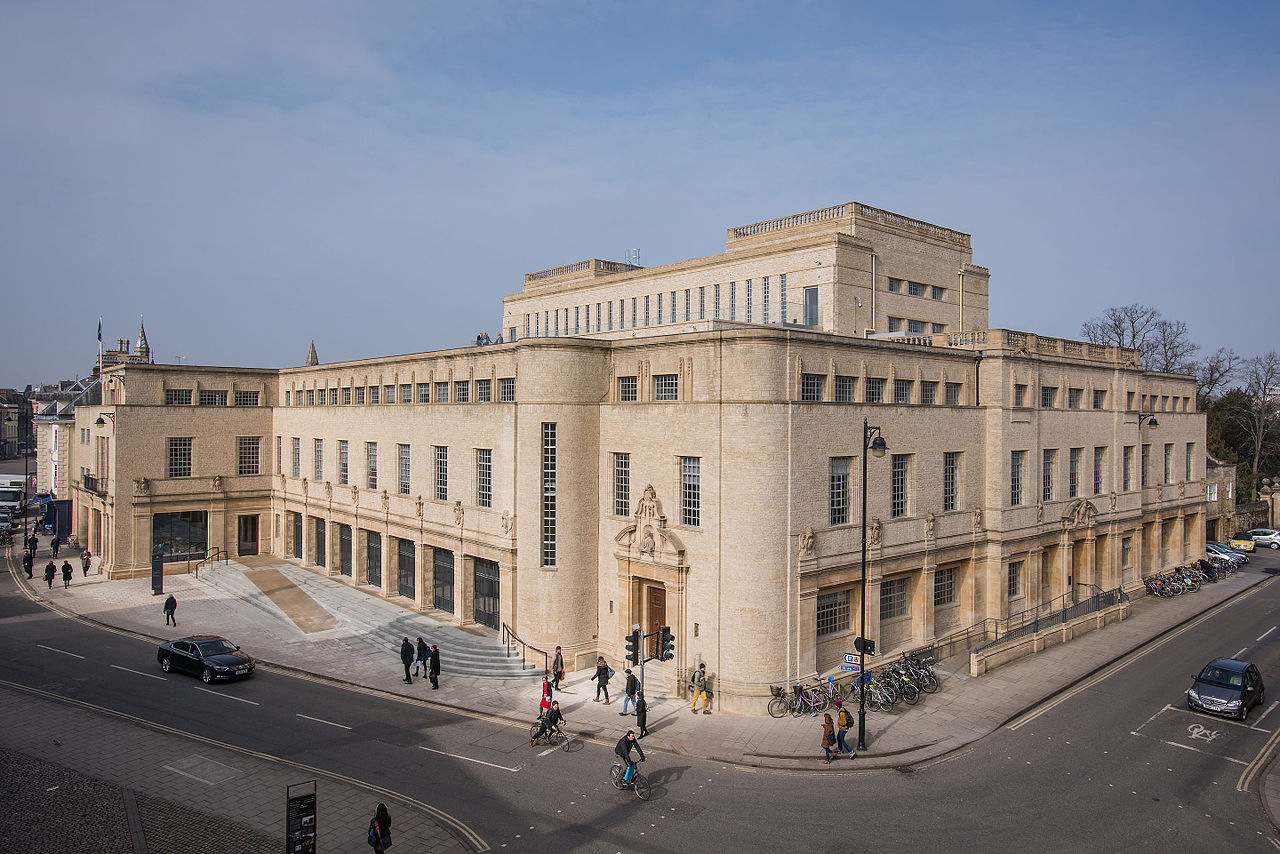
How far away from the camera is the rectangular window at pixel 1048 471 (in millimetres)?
36406

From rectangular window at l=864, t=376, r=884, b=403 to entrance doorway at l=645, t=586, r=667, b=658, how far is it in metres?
10.3

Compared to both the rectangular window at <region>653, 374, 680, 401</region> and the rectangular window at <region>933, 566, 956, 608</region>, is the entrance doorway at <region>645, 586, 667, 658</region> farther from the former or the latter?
the rectangular window at <region>933, 566, 956, 608</region>

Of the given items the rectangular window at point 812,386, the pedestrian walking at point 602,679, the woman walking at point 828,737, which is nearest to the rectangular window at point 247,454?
the pedestrian walking at point 602,679

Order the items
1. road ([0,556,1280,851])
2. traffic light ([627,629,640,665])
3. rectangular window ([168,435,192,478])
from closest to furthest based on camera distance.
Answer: road ([0,556,1280,851]) < traffic light ([627,629,640,665]) < rectangular window ([168,435,192,478])

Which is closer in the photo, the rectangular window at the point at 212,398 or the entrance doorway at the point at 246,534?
the rectangular window at the point at 212,398

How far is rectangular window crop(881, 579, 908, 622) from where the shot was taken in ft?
97.3

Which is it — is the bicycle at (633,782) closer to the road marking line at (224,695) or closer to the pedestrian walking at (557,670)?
the pedestrian walking at (557,670)

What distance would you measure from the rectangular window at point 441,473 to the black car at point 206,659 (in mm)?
10440

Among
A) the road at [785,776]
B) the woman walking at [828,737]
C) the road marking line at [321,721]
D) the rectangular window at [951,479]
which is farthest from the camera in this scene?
the rectangular window at [951,479]

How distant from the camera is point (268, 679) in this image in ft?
95.2

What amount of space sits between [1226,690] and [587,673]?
20878 mm

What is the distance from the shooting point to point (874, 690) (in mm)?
25531

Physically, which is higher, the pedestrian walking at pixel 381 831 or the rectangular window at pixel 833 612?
the rectangular window at pixel 833 612

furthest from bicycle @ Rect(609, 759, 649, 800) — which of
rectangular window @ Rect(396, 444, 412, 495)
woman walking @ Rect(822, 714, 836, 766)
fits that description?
rectangular window @ Rect(396, 444, 412, 495)
